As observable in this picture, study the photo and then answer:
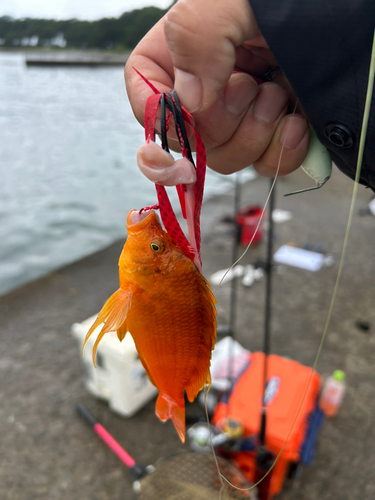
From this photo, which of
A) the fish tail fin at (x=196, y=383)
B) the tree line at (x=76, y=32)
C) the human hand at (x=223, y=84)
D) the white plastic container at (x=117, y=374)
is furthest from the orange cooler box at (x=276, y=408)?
the tree line at (x=76, y=32)

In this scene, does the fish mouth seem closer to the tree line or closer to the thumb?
the thumb

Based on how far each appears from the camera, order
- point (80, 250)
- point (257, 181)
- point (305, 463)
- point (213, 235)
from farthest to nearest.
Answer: point (257, 181)
point (80, 250)
point (213, 235)
point (305, 463)

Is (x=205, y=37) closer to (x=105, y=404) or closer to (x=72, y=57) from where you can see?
(x=105, y=404)

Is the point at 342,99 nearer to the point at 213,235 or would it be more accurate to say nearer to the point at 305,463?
the point at 305,463

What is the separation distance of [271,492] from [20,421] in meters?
2.29

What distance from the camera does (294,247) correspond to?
22.0 feet

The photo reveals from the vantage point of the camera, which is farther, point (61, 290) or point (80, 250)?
point (80, 250)

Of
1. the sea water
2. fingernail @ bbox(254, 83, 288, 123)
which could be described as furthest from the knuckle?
the sea water

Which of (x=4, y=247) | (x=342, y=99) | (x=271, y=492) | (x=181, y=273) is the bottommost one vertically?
(x=4, y=247)

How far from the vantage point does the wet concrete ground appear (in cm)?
288

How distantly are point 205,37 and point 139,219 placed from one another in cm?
48

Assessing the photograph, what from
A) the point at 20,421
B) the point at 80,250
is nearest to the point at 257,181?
the point at 80,250

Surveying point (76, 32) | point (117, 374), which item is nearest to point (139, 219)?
point (117, 374)

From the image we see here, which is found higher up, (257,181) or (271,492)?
(271,492)
